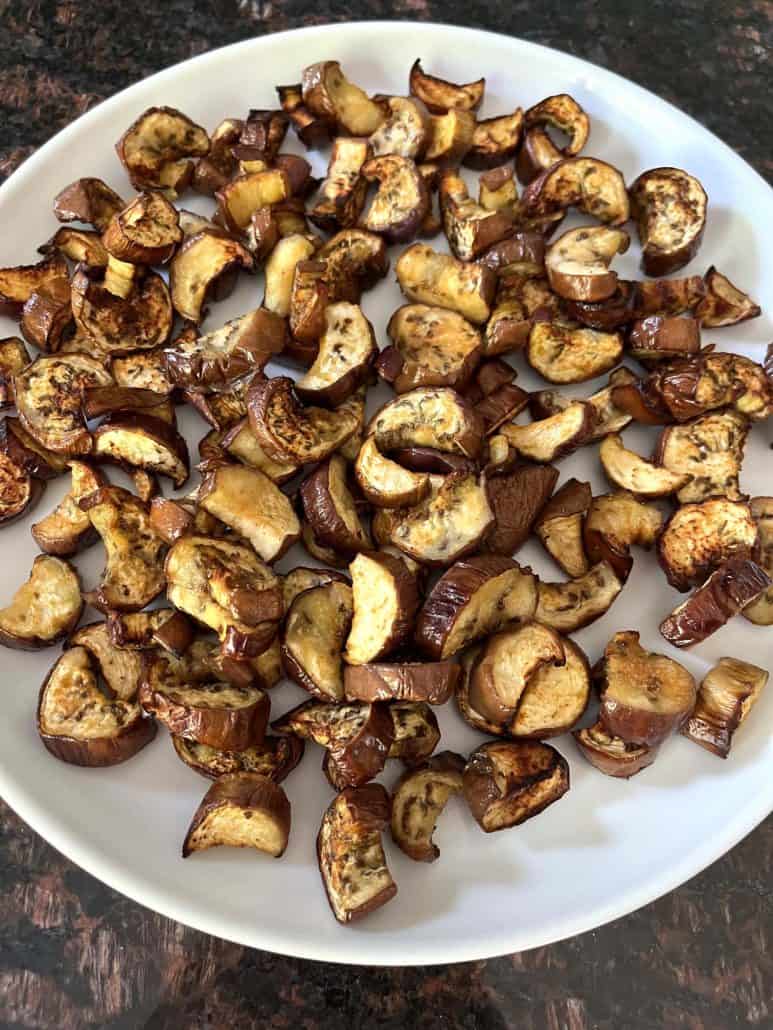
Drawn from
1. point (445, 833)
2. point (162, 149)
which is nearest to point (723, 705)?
point (445, 833)

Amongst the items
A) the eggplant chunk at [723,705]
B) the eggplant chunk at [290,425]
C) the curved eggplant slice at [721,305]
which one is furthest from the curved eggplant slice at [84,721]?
the curved eggplant slice at [721,305]

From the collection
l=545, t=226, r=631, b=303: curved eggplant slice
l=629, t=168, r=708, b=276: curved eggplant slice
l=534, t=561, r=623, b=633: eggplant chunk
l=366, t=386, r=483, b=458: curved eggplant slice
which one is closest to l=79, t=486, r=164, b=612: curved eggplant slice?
l=366, t=386, r=483, b=458: curved eggplant slice

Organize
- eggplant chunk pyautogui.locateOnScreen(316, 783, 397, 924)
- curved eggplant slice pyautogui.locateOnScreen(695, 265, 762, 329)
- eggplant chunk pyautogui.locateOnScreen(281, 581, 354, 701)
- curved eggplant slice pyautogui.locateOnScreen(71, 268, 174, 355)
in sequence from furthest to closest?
curved eggplant slice pyautogui.locateOnScreen(695, 265, 762, 329) → curved eggplant slice pyautogui.locateOnScreen(71, 268, 174, 355) → eggplant chunk pyautogui.locateOnScreen(281, 581, 354, 701) → eggplant chunk pyautogui.locateOnScreen(316, 783, 397, 924)

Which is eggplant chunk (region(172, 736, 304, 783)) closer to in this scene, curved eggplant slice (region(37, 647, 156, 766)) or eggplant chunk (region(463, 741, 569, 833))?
curved eggplant slice (region(37, 647, 156, 766))

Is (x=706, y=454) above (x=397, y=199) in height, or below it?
below

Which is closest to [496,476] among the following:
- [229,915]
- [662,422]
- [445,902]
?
[662,422]

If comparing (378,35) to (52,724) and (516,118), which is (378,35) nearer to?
(516,118)

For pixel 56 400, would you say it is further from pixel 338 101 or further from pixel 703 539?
pixel 703 539
